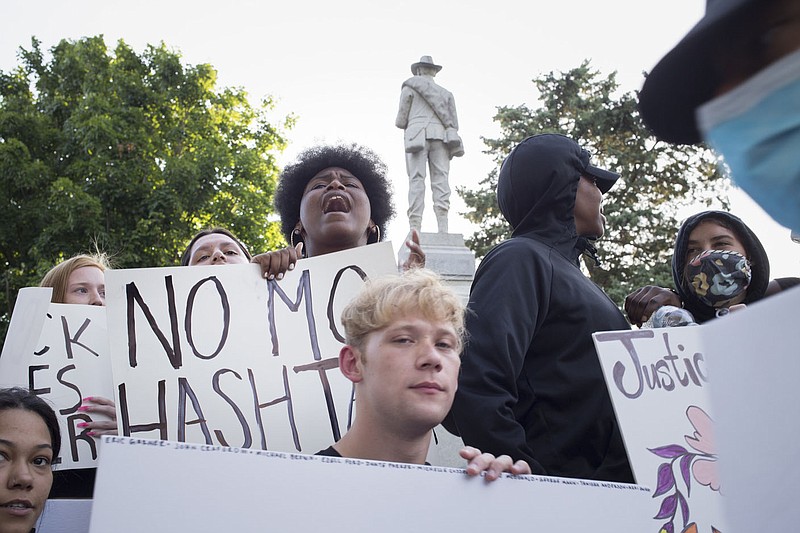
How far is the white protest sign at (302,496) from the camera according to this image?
51.0 inches

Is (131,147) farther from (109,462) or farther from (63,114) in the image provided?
(109,462)

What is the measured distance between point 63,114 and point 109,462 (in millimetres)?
19435

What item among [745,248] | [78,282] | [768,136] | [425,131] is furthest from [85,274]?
[425,131]

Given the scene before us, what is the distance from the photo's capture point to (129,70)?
19.7 meters

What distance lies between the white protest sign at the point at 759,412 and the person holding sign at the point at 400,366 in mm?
1027

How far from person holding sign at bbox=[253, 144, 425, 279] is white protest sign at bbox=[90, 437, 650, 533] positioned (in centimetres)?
119

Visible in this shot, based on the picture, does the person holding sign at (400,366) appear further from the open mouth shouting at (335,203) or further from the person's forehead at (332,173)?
the person's forehead at (332,173)

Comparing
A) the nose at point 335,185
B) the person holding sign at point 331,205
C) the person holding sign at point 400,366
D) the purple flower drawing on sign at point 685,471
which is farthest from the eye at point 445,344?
the nose at point 335,185

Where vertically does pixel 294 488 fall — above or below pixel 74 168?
below

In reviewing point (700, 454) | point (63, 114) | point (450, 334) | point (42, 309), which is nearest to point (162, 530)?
point (450, 334)

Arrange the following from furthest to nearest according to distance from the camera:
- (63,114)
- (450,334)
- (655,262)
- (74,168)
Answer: (655,262) < (63,114) < (74,168) < (450,334)

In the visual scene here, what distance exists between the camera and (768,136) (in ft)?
2.90

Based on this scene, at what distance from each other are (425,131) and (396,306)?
10.2 metres

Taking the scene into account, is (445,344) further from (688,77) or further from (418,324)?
(688,77)
